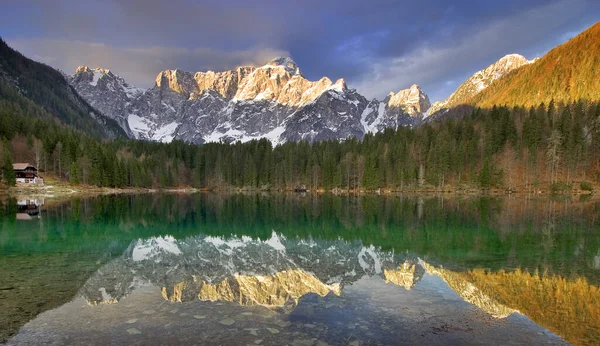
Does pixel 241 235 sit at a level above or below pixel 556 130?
below

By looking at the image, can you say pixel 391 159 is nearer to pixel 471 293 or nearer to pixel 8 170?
pixel 471 293

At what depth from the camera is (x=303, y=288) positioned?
17.0 meters

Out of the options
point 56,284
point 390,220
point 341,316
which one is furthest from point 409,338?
point 390,220

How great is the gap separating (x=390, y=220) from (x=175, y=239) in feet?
86.0

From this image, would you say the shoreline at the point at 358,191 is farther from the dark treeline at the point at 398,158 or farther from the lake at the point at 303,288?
the lake at the point at 303,288

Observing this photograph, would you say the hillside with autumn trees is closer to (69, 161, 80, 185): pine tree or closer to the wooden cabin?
(69, 161, 80, 185): pine tree

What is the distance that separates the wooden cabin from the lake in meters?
98.9

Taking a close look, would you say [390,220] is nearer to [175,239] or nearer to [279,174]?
[175,239]

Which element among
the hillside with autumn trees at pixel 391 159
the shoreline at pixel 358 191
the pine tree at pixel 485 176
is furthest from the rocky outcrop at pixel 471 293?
the hillside with autumn trees at pixel 391 159

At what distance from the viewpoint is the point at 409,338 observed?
11156mm

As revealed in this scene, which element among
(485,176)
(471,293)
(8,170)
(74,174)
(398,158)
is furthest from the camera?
(398,158)

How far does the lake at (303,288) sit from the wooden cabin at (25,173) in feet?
324

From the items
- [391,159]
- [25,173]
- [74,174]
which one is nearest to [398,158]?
[391,159]

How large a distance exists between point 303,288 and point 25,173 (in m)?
132
